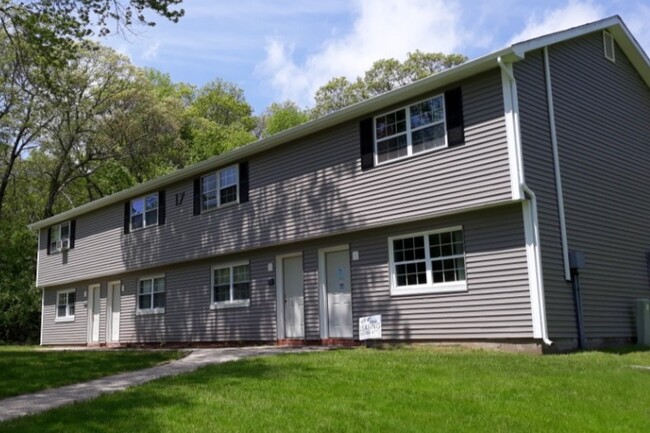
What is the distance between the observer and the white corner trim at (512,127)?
35.3 ft

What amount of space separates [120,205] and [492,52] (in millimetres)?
14395

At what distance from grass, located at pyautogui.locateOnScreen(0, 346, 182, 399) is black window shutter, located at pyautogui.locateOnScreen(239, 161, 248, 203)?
4899 millimetres

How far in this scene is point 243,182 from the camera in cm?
1647

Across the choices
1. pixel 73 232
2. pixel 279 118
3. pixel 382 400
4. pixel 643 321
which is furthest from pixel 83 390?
pixel 279 118

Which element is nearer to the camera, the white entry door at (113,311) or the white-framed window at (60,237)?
the white entry door at (113,311)

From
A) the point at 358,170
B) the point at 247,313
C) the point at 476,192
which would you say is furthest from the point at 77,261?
the point at 476,192

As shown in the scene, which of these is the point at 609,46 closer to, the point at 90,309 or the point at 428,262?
the point at 428,262

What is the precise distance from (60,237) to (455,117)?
18.3 m

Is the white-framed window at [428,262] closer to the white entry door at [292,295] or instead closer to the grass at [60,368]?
the white entry door at [292,295]

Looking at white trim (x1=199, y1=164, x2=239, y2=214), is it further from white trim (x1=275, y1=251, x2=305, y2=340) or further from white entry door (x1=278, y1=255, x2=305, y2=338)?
white entry door (x1=278, y1=255, x2=305, y2=338)

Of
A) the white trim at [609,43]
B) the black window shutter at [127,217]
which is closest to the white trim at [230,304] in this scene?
the black window shutter at [127,217]

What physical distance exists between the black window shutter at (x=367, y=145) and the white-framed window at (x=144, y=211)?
865 centimetres

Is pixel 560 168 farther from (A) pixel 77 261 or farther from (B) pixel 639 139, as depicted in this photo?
(A) pixel 77 261

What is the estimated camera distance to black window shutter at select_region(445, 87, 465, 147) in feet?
38.3
